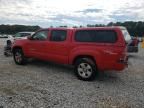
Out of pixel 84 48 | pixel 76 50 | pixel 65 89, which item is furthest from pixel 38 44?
pixel 65 89

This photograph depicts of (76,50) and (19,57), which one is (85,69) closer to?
(76,50)

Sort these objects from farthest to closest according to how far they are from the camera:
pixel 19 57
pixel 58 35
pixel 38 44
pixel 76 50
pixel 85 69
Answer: pixel 19 57 → pixel 38 44 → pixel 58 35 → pixel 76 50 → pixel 85 69

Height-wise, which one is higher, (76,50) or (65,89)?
(76,50)

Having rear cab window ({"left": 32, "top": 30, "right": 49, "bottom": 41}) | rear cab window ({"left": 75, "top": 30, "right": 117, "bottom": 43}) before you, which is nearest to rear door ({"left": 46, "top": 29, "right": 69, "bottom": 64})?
rear cab window ({"left": 32, "top": 30, "right": 49, "bottom": 41})

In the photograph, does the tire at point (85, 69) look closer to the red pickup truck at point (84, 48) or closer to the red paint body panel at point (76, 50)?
the red pickup truck at point (84, 48)

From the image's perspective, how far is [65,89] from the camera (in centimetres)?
660

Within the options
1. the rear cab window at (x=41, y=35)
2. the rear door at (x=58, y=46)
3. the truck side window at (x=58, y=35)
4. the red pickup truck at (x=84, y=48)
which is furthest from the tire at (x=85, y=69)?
the rear cab window at (x=41, y=35)

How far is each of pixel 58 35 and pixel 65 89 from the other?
2913mm

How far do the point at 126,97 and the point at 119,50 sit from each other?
5.54ft

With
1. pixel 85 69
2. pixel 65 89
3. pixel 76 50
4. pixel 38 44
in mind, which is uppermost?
pixel 38 44

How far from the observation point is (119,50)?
709cm

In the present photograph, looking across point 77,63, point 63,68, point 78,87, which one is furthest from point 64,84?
point 63,68

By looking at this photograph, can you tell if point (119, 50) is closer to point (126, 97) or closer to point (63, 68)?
point (126, 97)

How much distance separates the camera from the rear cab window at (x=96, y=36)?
24.2ft
